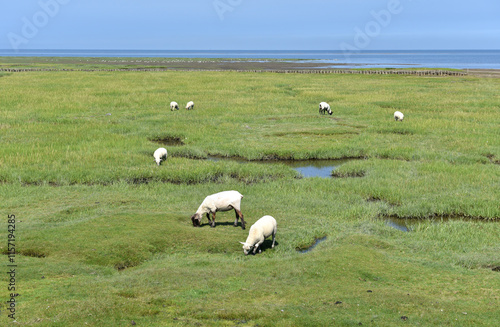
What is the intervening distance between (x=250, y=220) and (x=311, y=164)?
31.9 ft

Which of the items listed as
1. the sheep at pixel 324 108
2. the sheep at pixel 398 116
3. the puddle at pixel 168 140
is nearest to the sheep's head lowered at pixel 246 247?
the puddle at pixel 168 140

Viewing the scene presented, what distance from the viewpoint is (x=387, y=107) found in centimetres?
3900

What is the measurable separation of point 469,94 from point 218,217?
4068cm

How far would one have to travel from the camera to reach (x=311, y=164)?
74.4ft

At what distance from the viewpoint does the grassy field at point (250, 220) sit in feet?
26.6

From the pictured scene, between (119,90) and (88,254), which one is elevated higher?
(119,90)

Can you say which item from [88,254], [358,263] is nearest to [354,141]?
[358,263]

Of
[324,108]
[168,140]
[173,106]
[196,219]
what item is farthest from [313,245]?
[173,106]

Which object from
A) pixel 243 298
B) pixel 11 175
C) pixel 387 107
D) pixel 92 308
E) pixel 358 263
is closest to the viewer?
pixel 92 308

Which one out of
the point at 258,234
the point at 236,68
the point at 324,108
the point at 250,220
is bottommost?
the point at 250,220

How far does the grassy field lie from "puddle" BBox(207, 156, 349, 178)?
1.56 feet

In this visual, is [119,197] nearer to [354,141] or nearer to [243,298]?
[243,298]

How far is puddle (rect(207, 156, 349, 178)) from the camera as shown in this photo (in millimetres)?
21094

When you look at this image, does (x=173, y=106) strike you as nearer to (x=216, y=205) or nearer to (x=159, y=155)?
(x=159, y=155)
